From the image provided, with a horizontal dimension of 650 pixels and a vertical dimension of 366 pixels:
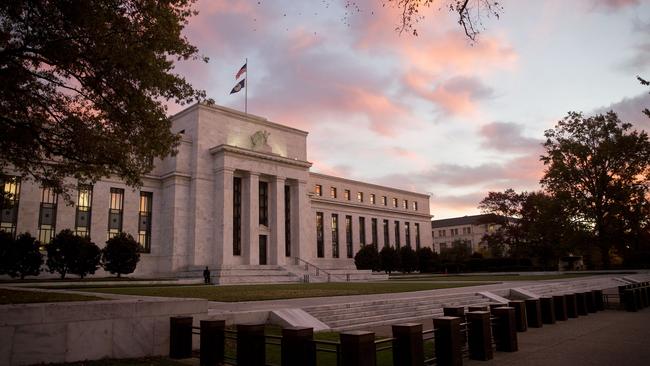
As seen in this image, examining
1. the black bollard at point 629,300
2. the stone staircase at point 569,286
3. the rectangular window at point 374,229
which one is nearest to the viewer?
the black bollard at point 629,300

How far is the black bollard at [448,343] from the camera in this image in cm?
965

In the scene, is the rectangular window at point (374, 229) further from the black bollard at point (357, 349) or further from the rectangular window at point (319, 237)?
the black bollard at point (357, 349)

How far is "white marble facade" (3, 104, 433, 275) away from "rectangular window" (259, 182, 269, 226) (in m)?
0.12

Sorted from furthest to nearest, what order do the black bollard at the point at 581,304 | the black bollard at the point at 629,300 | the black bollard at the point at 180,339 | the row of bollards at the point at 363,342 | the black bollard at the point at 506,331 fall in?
the black bollard at the point at 629,300, the black bollard at the point at 581,304, the black bollard at the point at 506,331, the black bollard at the point at 180,339, the row of bollards at the point at 363,342

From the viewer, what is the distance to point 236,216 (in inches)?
2025

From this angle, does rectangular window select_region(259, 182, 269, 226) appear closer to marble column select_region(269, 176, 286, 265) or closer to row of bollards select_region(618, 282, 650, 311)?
marble column select_region(269, 176, 286, 265)

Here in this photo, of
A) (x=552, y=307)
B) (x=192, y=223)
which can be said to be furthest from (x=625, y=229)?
(x=192, y=223)

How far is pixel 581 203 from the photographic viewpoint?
52469 mm

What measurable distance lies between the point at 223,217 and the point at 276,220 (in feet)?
21.5

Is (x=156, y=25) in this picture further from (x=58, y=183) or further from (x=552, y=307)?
(x=552, y=307)

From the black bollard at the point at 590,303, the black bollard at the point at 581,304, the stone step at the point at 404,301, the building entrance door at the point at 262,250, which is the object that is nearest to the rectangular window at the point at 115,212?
the building entrance door at the point at 262,250

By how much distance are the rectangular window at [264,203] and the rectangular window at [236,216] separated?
2699 mm

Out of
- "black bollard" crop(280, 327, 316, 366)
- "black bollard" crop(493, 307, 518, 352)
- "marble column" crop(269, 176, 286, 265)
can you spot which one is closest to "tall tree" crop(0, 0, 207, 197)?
"black bollard" crop(280, 327, 316, 366)

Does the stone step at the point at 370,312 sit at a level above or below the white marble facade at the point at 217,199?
below
